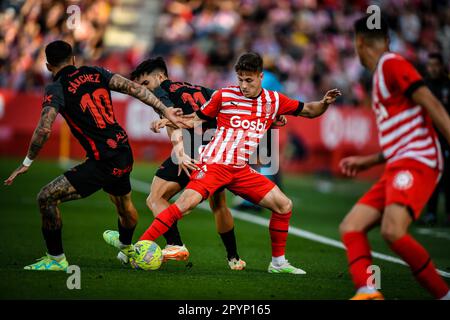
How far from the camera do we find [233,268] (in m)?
8.48

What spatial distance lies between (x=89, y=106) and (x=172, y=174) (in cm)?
143

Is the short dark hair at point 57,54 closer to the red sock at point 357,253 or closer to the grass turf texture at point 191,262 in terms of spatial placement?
the grass turf texture at point 191,262

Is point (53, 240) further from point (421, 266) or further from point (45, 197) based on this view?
point (421, 266)

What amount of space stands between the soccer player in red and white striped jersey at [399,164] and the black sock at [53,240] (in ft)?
9.50

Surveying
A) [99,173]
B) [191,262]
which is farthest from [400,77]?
[191,262]

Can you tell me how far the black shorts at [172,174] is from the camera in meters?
8.97

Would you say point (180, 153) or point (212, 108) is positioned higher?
point (212, 108)

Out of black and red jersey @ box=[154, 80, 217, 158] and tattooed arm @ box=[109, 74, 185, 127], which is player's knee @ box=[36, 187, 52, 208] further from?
black and red jersey @ box=[154, 80, 217, 158]

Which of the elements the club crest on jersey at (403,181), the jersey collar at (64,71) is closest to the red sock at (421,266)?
the club crest on jersey at (403,181)

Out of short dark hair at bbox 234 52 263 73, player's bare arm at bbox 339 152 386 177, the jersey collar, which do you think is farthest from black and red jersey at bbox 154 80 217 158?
player's bare arm at bbox 339 152 386 177

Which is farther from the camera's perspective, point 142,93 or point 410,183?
point 142,93

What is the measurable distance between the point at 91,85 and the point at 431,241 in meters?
5.97

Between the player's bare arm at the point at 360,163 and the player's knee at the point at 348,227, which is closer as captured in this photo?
the player's knee at the point at 348,227

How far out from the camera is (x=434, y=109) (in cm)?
605
